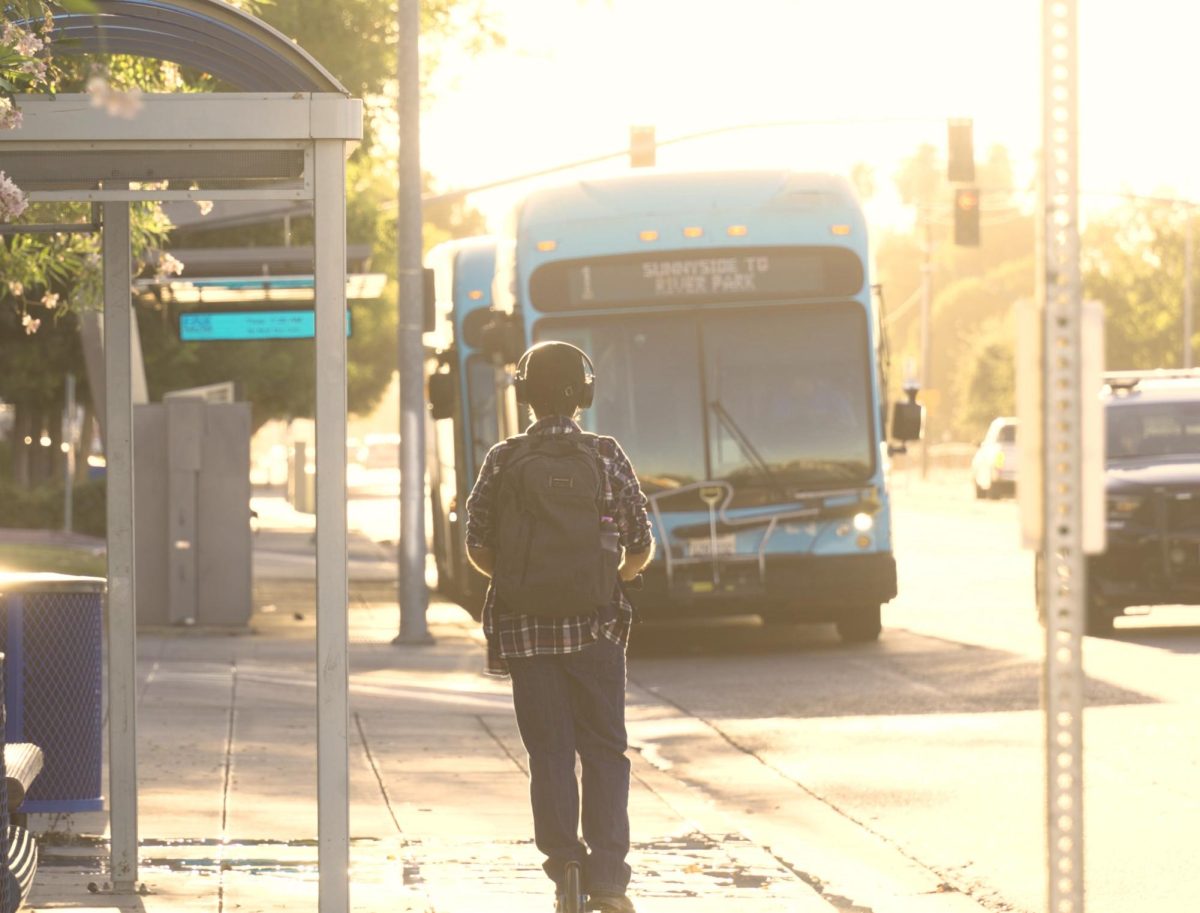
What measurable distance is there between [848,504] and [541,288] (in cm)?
268

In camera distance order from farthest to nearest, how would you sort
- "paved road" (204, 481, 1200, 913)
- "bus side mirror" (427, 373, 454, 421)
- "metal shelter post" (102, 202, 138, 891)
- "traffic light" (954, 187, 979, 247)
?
1. "traffic light" (954, 187, 979, 247)
2. "bus side mirror" (427, 373, 454, 421)
3. "paved road" (204, 481, 1200, 913)
4. "metal shelter post" (102, 202, 138, 891)

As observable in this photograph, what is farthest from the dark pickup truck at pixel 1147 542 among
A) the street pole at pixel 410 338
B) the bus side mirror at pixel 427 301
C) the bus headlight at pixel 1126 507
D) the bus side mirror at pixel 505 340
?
the bus side mirror at pixel 427 301

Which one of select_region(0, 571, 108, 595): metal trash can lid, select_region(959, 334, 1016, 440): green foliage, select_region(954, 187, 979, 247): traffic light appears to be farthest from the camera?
select_region(959, 334, 1016, 440): green foliage

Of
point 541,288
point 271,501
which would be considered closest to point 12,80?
point 541,288

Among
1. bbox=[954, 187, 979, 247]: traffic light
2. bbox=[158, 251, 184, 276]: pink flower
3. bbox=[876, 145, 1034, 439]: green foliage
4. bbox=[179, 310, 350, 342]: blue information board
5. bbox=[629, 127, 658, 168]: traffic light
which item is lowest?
bbox=[158, 251, 184, 276]: pink flower

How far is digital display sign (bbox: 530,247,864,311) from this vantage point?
16812mm

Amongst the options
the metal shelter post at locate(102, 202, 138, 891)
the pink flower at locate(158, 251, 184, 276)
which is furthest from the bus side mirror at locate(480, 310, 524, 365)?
the metal shelter post at locate(102, 202, 138, 891)

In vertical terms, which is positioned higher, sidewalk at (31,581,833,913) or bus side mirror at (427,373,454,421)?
bus side mirror at (427,373,454,421)

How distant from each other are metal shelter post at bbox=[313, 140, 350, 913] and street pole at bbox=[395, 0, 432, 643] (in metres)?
12.1

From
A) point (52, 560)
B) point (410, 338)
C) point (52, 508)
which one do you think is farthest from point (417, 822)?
point (52, 508)

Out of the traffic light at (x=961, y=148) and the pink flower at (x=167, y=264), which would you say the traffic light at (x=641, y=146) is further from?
the pink flower at (x=167, y=264)

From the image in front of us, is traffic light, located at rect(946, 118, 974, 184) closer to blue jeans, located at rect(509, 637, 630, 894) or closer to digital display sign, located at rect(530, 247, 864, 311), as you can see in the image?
digital display sign, located at rect(530, 247, 864, 311)

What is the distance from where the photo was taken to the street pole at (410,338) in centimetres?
→ 1852

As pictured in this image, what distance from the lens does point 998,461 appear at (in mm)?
52219
